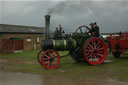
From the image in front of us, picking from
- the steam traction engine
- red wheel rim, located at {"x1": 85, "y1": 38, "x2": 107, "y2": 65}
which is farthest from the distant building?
red wheel rim, located at {"x1": 85, "y1": 38, "x2": 107, "y2": 65}

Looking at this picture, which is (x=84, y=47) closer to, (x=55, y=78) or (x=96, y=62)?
(x=96, y=62)

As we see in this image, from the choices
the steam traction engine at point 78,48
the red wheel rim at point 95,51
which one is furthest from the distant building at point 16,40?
the red wheel rim at point 95,51

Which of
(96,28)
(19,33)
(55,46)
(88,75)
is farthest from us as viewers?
(19,33)

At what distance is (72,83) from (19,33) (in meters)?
14.5

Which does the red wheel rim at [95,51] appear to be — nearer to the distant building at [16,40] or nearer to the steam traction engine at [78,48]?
the steam traction engine at [78,48]

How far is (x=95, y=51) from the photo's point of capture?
7.79 meters

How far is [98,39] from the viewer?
775 centimetres

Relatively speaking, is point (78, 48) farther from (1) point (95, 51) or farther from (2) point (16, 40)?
(2) point (16, 40)

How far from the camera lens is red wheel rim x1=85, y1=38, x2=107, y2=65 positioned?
7.62m

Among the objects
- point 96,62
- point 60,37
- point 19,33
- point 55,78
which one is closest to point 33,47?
point 19,33

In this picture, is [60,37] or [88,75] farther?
[60,37]

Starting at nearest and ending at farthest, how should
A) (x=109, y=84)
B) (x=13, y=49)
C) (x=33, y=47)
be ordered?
(x=109, y=84)
(x=13, y=49)
(x=33, y=47)

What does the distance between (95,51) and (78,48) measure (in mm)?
853

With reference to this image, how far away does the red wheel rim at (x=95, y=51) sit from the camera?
7617 millimetres
